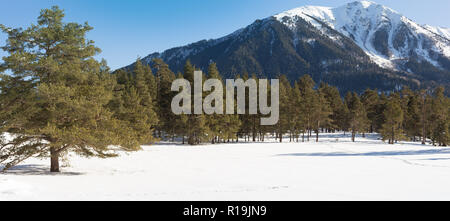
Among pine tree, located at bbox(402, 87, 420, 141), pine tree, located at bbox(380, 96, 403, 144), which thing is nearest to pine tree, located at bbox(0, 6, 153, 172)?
pine tree, located at bbox(380, 96, 403, 144)

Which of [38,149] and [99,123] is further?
[99,123]

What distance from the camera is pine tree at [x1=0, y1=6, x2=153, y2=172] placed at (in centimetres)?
1238

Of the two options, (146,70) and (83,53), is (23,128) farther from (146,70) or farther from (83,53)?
(146,70)

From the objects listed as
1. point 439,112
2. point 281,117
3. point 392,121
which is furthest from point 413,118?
point 281,117

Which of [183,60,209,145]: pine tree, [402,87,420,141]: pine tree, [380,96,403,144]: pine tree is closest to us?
[183,60,209,145]: pine tree

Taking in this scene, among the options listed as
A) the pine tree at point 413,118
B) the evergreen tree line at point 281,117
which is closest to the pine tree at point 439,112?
the evergreen tree line at point 281,117

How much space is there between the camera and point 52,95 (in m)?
12.2

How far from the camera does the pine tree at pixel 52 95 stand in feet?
40.6

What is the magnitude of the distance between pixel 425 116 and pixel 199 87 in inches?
1802

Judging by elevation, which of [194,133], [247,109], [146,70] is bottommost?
[194,133]

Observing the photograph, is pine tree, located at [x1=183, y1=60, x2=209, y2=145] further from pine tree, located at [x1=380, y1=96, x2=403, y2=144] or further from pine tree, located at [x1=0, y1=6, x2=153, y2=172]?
pine tree, located at [x1=380, y1=96, x2=403, y2=144]

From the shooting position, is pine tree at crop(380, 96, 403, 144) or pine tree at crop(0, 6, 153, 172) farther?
pine tree at crop(380, 96, 403, 144)

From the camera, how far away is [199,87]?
41.6 meters
